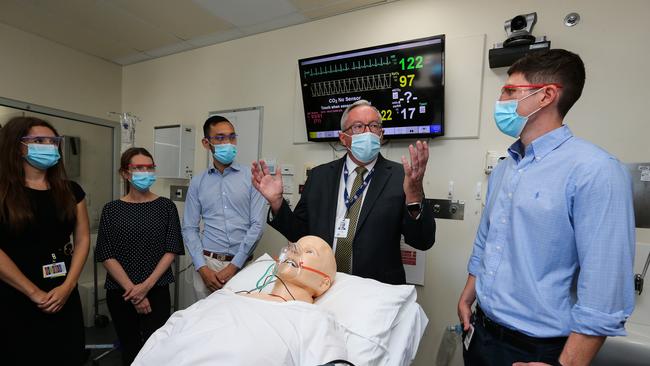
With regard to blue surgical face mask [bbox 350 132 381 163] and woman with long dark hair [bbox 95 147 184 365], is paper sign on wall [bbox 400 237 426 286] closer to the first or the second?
blue surgical face mask [bbox 350 132 381 163]

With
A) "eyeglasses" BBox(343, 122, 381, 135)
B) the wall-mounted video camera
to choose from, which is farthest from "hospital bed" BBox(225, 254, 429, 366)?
the wall-mounted video camera

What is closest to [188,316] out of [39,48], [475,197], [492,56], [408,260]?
[408,260]

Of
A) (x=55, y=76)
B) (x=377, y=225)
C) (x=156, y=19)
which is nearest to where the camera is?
(x=377, y=225)

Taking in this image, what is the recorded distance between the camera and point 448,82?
83.7 inches

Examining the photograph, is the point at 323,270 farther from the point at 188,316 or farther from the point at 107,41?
the point at 107,41

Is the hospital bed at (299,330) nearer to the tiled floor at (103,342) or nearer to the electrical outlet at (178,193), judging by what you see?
the tiled floor at (103,342)

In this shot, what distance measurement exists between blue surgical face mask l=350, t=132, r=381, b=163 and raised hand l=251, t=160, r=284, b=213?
398 millimetres

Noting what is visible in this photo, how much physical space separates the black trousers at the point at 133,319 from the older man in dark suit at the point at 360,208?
98cm

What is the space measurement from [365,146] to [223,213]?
45.5 inches

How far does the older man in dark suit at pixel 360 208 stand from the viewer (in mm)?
1479

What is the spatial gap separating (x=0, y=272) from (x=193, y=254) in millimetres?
912

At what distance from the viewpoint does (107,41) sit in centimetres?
309

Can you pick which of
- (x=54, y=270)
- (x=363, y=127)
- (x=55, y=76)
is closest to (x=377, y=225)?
(x=363, y=127)

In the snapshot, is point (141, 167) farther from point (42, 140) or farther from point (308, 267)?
point (308, 267)
